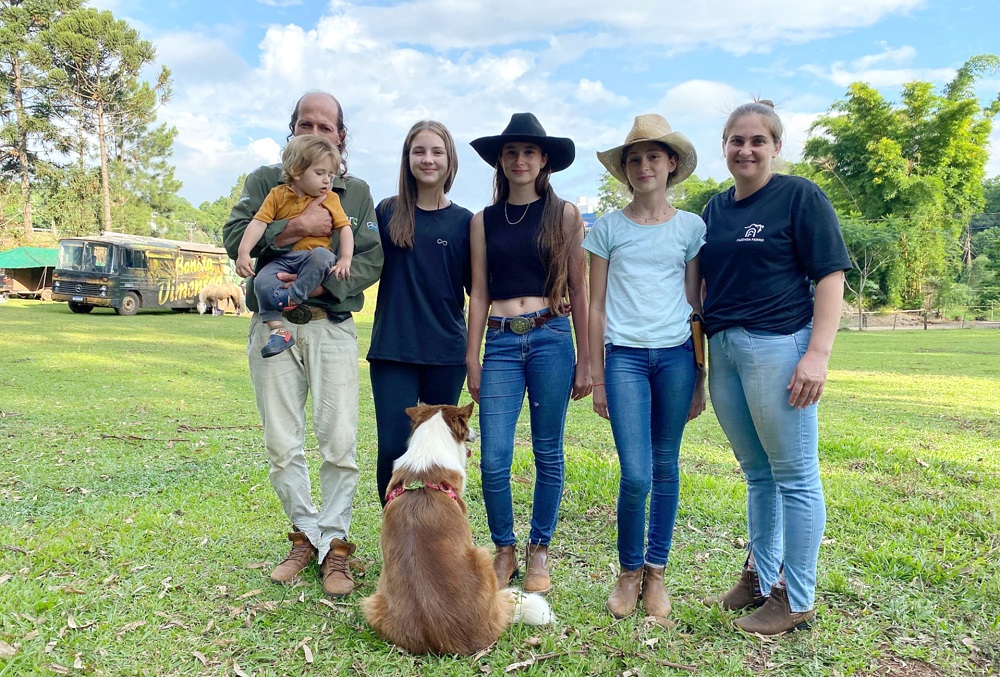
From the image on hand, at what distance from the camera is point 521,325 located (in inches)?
135

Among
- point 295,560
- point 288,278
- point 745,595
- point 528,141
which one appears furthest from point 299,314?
point 745,595

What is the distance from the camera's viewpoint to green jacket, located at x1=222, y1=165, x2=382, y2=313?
3473 mm

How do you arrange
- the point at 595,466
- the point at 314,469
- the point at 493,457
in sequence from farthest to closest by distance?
the point at 314,469 < the point at 595,466 < the point at 493,457

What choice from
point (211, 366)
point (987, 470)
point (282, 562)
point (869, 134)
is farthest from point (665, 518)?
point (869, 134)

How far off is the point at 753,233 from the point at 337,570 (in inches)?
110

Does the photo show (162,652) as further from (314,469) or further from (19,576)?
(314,469)

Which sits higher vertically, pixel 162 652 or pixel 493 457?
pixel 493 457

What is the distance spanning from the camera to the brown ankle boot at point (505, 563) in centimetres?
359

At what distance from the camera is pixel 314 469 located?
6.00m

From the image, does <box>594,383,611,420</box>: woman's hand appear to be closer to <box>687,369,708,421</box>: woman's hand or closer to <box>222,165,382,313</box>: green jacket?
<box>687,369,708,421</box>: woman's hand

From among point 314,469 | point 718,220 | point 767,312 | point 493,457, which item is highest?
point 718,220

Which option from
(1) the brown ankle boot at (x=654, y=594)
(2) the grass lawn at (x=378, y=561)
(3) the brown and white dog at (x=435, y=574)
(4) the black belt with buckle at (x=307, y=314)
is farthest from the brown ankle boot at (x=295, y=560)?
(1) the brown ankle boot at (x=654, y=594)

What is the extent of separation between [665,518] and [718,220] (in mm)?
1529

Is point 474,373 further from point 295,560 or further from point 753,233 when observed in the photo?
point 753,233
